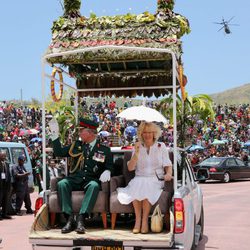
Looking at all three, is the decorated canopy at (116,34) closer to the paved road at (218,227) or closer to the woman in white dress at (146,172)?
the woman in white dress at (146,172)

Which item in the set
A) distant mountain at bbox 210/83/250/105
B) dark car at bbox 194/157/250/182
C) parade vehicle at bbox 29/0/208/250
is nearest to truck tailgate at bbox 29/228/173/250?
parade vehicle at bbox 29/0/208/250

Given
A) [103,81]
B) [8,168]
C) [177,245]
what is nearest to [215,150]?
[8,168]

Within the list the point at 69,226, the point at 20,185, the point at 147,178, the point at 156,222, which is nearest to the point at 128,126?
the point at 20,185

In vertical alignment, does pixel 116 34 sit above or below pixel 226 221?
above

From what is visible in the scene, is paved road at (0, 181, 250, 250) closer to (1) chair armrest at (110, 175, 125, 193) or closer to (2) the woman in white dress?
(1) chair armrest at (110, 175, 125, 193)

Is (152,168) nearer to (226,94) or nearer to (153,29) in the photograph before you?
(153,29)

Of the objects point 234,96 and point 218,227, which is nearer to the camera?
point 218,227

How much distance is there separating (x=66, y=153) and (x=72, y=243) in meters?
1.56

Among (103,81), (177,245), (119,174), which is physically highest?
(103,81)

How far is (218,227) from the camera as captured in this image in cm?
1252

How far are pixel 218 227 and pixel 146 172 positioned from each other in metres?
5.44

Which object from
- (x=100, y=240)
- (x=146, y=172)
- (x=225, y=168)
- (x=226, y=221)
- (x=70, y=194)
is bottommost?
(x=226, y=221)

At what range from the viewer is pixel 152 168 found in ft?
25.0

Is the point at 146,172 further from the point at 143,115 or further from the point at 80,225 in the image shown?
the point at 80,225
